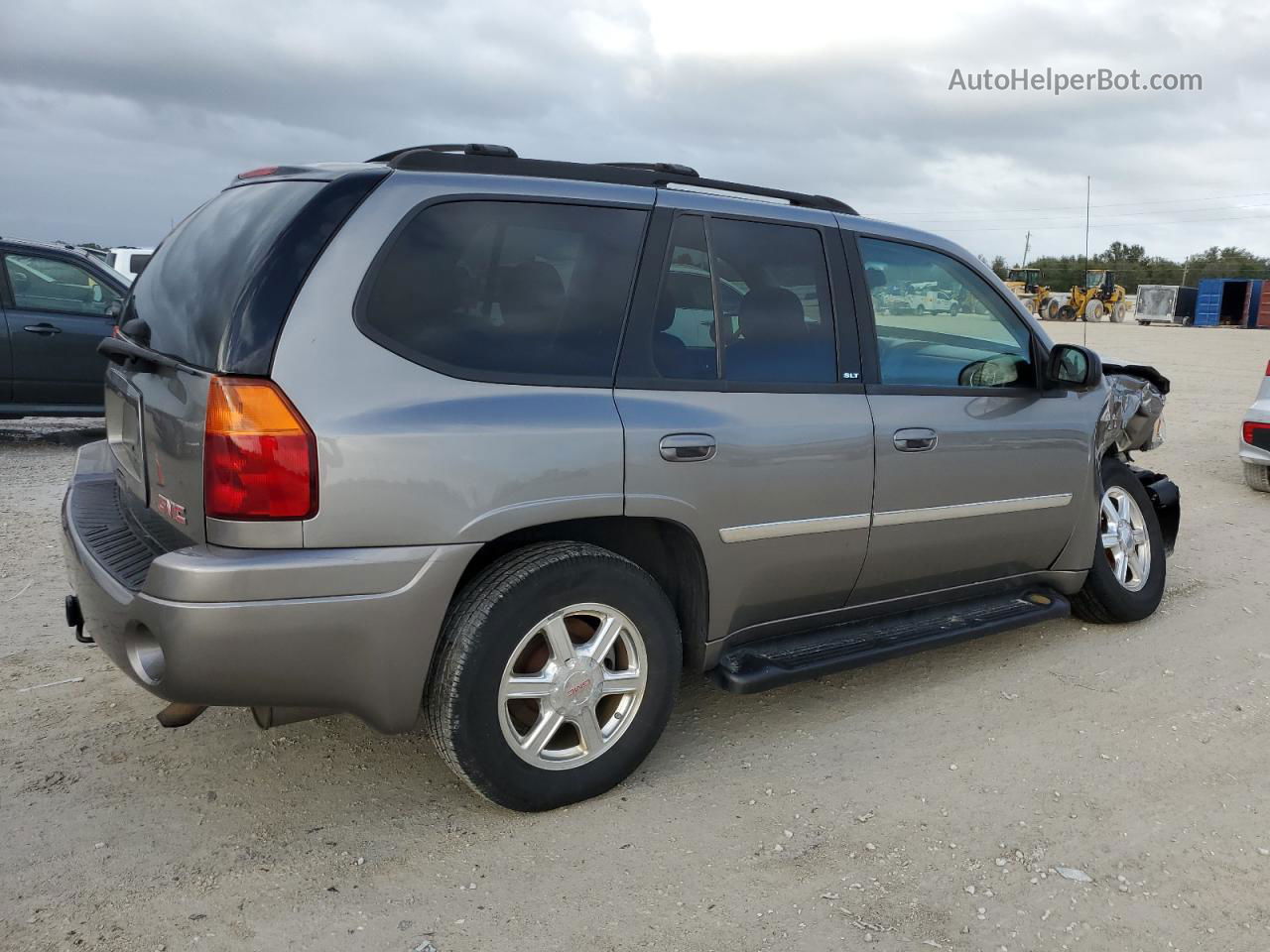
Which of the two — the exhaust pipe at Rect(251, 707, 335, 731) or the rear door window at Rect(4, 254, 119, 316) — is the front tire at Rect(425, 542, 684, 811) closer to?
the exhaust pipe at Rect(251, 707, 335, 731)

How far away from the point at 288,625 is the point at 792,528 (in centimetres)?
163

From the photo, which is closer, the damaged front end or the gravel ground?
the gravel ground

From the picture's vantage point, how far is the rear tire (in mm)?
8008

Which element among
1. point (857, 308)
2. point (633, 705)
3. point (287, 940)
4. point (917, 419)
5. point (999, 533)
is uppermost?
point (857, 308)

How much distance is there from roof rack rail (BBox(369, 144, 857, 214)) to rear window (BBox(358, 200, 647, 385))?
12 cm

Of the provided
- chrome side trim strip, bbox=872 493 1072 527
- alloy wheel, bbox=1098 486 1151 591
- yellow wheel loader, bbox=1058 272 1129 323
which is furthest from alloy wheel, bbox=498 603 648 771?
yellow wheel loader, bbox=1058 272 1129 323

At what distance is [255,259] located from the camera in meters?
2.74

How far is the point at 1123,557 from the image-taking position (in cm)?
493

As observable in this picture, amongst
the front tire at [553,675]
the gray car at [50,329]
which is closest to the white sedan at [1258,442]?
the front tire at [553,675]

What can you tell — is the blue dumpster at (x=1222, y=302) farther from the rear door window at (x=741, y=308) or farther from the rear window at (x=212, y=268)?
the rear window at (x=212, y=268)

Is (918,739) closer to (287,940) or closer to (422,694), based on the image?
(422,694)

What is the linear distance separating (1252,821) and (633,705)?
1.87 m

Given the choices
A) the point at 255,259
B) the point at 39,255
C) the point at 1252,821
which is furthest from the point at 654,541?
the point at 39,255

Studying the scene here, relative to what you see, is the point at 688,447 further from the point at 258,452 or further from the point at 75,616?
the point at 75,616
